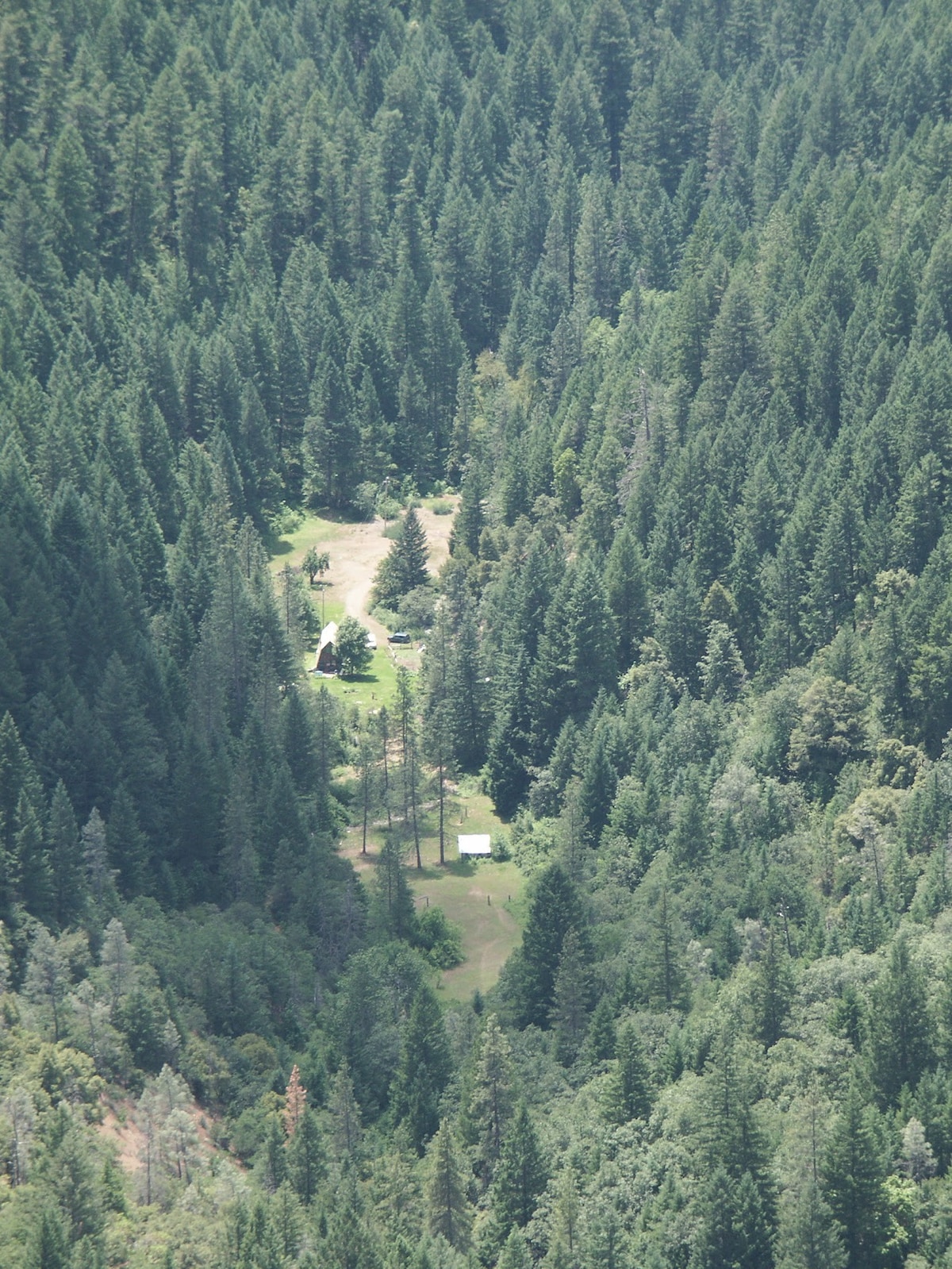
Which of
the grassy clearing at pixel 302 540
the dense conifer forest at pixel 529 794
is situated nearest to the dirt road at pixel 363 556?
the grassy clearing at pixel 302 540

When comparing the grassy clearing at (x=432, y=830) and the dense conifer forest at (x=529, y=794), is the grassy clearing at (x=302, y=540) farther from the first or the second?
the dense conifer forest at (x=529, y=794)

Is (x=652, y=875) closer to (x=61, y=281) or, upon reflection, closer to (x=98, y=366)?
(x=98, y=366)

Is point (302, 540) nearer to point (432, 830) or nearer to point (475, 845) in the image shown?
point (432, 830)

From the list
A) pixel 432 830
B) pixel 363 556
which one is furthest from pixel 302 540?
pixel 432 830

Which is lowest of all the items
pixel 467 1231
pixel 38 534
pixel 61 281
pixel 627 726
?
pixel 467 1231

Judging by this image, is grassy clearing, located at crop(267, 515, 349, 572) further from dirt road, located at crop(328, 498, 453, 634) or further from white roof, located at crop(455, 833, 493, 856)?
white roof, located at crop(455, 833, 493, 856)

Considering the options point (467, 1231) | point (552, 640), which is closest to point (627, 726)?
point (552, 640)
